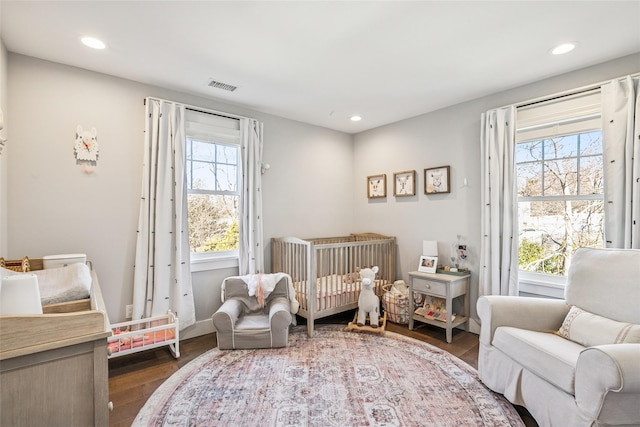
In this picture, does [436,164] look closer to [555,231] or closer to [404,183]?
[404,183]

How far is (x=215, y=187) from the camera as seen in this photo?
3252mm

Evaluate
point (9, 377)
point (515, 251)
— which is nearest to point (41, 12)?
point (9, 377)

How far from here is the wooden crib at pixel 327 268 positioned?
9.95 feet

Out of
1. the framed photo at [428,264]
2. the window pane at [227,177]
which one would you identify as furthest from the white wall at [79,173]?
the framed photo at [428,264]

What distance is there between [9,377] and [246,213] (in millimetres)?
2419

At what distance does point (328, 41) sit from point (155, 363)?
9.33 ft

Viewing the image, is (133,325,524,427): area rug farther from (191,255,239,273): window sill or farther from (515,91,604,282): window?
(515,91,604,282): window

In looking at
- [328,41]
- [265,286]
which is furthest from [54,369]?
[328,41]

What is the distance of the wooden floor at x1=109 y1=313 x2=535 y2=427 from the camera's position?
6.31 ft

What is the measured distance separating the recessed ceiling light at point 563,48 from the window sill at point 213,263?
3.36 meters

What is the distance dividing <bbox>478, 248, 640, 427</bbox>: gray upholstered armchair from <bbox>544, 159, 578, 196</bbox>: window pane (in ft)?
2.71

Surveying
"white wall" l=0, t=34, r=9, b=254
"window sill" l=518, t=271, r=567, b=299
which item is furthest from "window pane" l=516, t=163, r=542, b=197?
"white wall" l=0, t=34, r=9, b=254

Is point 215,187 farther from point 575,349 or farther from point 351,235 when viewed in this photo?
point 575,349

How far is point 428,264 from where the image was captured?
333 cm
